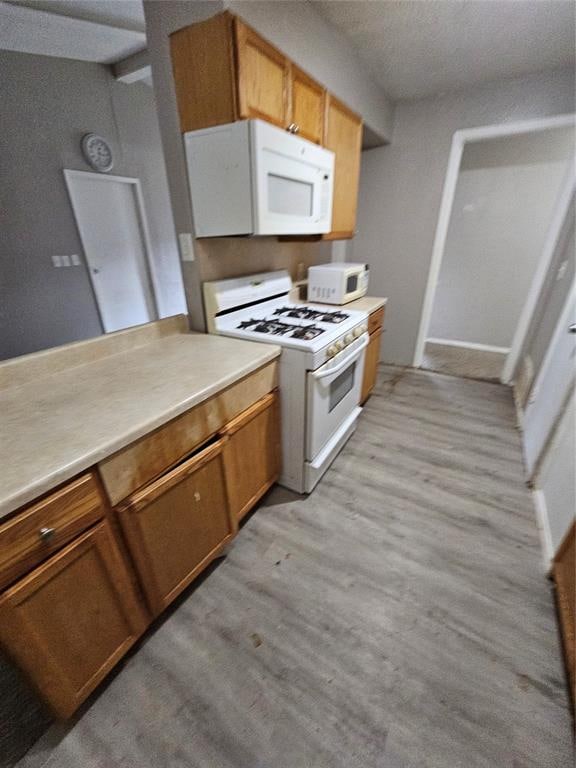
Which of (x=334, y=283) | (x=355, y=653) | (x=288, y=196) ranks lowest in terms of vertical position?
(x=355, y=653)

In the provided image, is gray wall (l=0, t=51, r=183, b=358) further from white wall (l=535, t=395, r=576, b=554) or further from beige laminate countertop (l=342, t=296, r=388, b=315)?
white wall (l=535, t=395, r=576, b=554)

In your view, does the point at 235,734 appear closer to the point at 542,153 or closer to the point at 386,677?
the point at 386,677

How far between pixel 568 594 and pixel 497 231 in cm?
358

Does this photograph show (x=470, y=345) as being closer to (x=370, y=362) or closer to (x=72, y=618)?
(x=370, y=362)

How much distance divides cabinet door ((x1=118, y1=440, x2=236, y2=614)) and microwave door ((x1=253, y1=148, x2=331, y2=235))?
1029 mm

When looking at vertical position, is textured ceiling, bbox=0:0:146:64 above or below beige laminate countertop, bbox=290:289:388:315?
above

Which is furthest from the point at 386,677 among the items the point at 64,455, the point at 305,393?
the point at 64,455

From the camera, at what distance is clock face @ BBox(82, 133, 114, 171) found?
9.87 ft

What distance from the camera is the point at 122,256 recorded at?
11.7 feet

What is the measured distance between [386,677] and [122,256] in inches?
164

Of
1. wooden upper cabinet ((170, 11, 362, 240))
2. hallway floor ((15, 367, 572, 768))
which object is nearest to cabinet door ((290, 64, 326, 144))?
wooden upper cabinet ((170, 11, 362, 240))

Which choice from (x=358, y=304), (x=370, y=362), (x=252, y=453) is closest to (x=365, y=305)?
(x=358, y=304)

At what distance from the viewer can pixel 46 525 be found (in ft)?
2.41

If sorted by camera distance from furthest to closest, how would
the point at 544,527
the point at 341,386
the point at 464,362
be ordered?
the point at 464,362 < the point at 341,386 < the point at 544,527
